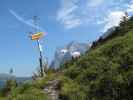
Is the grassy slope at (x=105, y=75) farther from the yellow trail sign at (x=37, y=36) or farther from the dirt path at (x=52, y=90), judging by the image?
the yellow trail sign at (x=37, y=36)

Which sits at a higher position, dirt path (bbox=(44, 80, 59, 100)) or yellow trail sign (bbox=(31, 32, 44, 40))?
yellow trail sign (bbox=(31, 32, 44, 40))

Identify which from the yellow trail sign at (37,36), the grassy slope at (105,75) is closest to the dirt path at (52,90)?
the grassy slope at (105,75)

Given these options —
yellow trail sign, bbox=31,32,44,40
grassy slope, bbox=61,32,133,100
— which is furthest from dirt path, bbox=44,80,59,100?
yellow trail sign, bbox=31,32,44,40

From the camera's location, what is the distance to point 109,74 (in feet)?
60.9

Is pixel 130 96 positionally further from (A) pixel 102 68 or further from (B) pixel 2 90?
(B) pixel 2 90

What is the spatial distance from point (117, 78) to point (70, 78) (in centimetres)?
454

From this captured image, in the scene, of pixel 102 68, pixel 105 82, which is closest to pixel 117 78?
pixel 105 82

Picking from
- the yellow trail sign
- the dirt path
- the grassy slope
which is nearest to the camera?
the grassy slope

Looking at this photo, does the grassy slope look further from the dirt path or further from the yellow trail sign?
the yellow trail sign

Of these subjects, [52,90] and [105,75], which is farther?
[52,90]

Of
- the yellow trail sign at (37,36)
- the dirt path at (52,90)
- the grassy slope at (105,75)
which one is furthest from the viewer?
the yellow trail sign at (37,36)

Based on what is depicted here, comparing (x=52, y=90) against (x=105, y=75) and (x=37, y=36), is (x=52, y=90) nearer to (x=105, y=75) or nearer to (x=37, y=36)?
(x=105, y=75)

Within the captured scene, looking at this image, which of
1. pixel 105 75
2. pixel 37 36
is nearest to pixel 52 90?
pixel 105 75

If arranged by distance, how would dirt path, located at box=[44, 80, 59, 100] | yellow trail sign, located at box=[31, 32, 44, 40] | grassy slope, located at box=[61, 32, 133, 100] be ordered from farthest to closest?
yellow trail sign, located at box=[31, 32, 44, 40] < dirt path, located at box=[44, 80, 59, 100] < grassy slope, located at box=[61, 32, 133, 100]
